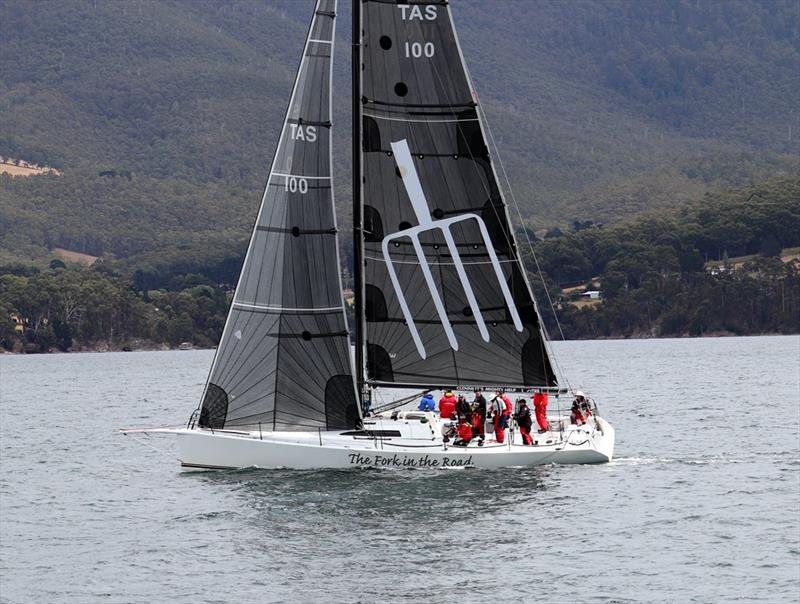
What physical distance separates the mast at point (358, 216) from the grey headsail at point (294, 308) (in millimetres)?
420

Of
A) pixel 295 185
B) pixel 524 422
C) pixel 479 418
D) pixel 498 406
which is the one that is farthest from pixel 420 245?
pixel 524 422

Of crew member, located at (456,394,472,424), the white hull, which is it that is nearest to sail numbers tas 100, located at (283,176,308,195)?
the white hull

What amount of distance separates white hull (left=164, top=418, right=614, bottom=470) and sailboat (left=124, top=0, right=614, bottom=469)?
0.14 ft

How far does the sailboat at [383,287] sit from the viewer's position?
34594 millimetres

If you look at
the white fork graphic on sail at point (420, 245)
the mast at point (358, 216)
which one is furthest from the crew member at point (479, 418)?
the mast at point (358, 216)

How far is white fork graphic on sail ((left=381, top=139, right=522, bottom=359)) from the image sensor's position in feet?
117

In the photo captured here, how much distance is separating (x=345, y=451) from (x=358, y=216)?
575 cm

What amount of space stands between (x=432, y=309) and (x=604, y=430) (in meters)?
5.71

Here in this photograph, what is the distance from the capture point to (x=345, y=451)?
3312 cm

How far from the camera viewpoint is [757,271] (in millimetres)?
183625

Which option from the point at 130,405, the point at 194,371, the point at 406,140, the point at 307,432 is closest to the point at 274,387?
the point at 307,432

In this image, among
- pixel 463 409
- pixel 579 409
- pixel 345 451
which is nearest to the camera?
pixel 345 451

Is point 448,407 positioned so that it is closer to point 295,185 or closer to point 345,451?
point 345,451

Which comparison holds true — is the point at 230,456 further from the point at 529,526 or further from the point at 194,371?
the point at 194,371
